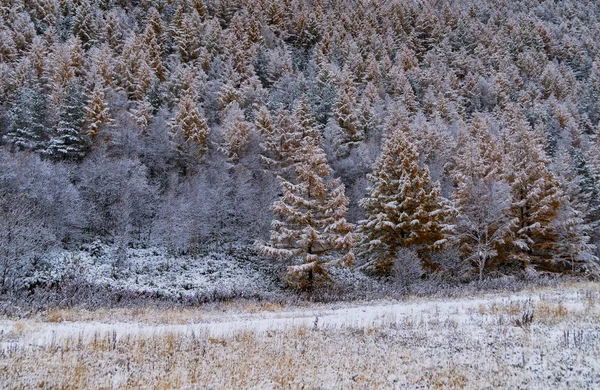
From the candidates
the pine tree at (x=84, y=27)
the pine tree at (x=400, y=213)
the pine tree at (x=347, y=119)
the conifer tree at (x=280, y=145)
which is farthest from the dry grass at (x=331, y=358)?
A: the pine tree at (x=84, y=27)

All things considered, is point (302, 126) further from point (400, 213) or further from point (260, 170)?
point (400, 213)

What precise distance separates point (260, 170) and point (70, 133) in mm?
17857

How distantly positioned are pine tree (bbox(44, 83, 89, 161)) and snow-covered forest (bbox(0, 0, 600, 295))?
185 mm

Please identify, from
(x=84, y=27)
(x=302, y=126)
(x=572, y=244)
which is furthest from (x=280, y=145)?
(x=84, y=27)

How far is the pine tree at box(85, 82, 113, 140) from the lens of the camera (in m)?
37.3

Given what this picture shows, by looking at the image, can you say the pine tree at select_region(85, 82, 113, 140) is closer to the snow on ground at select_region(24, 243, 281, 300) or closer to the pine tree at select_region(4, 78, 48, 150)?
the pine tree at select_region(4, 78, 48, 150)

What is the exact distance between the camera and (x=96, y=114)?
126 feet

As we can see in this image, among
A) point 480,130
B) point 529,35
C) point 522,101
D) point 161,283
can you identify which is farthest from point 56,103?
point 529,35

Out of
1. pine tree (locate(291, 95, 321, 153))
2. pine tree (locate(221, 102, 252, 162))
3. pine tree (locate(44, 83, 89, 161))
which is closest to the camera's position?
pine tree (locate(44, 83, 89, 161))

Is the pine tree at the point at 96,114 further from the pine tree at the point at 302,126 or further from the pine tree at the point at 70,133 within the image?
the pine tree at the point at 302,126

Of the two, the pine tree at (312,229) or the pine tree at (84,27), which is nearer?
the pine tree at (312,229)

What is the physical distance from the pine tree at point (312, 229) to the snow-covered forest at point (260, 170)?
12 cm

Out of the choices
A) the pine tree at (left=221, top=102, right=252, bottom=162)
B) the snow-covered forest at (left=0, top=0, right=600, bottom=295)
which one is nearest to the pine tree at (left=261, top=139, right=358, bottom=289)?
the snow-covered forest at (left=0, top=0, right=600, bottom=295)

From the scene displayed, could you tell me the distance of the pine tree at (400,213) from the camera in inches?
1092
